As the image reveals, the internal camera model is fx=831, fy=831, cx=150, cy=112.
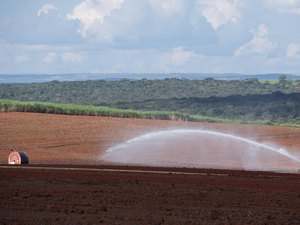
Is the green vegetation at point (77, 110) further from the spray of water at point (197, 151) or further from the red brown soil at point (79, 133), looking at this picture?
the spray of water at point (197, 151)

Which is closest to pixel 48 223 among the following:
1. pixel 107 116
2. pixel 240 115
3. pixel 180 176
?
pixel 180 176

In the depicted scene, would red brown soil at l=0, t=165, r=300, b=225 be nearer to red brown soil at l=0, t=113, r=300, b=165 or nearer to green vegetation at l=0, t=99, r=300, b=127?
red brown soil at l=0, t=113, r=300, b=165

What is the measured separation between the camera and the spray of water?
50.2 meters

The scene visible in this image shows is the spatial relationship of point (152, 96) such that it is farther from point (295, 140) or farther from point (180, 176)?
point (180, 176)

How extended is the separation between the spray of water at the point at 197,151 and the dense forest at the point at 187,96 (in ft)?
142

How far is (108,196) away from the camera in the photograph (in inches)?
963

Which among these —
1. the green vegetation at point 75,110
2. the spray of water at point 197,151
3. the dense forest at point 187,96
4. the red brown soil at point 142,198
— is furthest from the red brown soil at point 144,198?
the dense forest at point 187,96

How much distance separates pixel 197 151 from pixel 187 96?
103274 mm

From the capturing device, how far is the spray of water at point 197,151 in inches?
1978

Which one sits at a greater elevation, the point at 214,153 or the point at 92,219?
the point at 92,219

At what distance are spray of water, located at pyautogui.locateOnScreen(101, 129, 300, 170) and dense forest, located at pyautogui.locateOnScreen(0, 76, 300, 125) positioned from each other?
43.2 metres

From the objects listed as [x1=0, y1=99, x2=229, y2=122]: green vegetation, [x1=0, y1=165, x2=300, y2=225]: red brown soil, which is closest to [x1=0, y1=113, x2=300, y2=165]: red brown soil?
[x1=0, y1=99, x2=229, y2=122]: green vegetation

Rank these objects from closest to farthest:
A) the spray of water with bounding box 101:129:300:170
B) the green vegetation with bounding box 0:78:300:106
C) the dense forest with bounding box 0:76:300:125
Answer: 1. the spray of water with bounding box 101:129:300:170
2. the dense forest with bounding box 0:76:300:125
3. the green vegetation with bounding box 0:78:300:106

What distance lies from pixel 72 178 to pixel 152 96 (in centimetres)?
13167
